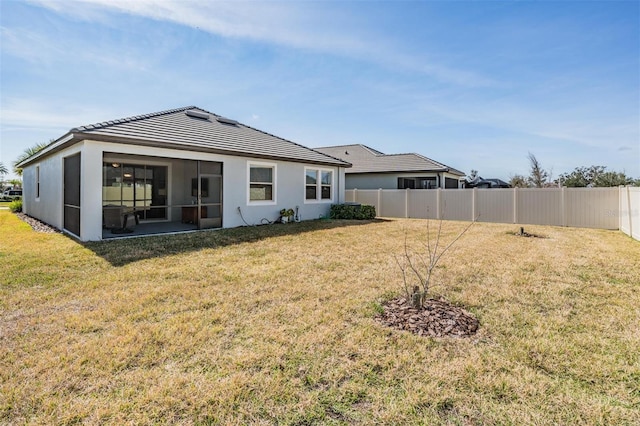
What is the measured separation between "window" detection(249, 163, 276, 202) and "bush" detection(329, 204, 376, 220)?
11.9 ft

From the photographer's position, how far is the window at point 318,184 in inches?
575

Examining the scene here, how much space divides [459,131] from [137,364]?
1043 inches

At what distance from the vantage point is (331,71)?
561 inches

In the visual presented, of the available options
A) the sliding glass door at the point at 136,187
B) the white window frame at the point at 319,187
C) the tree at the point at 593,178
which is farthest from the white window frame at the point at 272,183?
the tree at the point at 593,178

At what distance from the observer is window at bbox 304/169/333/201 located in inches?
575

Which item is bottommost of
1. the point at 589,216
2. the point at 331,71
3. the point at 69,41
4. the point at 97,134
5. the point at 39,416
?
the point at 39,416

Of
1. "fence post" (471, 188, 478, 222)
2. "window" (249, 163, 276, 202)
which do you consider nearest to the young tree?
"fence post" (471, 188, 478, 222)

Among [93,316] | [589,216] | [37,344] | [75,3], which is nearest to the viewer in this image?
[37,344]

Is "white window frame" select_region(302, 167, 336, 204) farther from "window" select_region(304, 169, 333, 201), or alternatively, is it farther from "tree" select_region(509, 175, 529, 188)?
"tree" select_region(509, 175, 529, 188)

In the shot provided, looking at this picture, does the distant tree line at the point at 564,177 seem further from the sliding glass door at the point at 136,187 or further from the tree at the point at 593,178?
the sliding glass door at the point at 136,187

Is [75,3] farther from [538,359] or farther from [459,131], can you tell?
[459,131]

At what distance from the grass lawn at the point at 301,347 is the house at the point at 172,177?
3.58 metres

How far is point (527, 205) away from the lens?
544 inches

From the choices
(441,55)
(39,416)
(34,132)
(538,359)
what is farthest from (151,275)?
(34,132)
